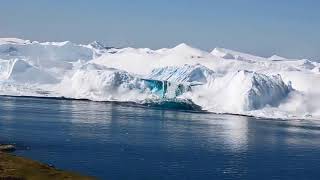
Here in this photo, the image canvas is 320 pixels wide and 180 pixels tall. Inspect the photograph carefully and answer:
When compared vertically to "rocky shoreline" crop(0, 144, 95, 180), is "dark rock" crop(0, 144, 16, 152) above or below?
above

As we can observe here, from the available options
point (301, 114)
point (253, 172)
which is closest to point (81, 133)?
Result: point (253, 172)

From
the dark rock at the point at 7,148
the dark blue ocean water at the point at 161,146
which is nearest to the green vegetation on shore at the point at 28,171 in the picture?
the dark blue ocean water at the point at 161,146

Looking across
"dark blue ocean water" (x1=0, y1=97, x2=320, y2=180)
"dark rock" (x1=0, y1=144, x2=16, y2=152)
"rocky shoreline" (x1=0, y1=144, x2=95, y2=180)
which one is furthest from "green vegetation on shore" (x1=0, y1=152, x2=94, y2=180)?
"dark rock" (x1=0, y1=144, x2=16, y2=152)

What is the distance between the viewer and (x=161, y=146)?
88.4 metres

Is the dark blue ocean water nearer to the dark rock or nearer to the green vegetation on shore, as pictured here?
the dark rock

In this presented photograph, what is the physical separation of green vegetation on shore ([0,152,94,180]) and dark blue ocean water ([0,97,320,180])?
13.7ft

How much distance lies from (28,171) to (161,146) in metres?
33.5

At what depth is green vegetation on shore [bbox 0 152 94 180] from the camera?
54756mm

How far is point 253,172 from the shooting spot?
69.6m

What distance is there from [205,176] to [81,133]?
38.6 meters

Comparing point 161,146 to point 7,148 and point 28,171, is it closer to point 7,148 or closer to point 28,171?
point 7,148

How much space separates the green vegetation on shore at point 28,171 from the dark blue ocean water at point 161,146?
164 inches

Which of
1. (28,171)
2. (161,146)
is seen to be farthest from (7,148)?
(161,146)

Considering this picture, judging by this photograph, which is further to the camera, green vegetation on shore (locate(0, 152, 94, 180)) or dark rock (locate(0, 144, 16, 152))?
dark rock (locate(0, 144, 16, 152))
